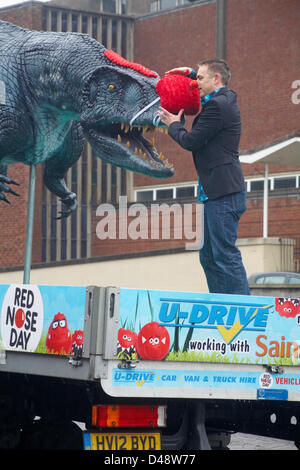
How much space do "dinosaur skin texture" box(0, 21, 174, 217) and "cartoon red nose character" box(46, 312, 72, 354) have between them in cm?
219

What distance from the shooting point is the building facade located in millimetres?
27719

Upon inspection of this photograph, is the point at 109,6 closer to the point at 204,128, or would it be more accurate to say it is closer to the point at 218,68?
the point at 218,68

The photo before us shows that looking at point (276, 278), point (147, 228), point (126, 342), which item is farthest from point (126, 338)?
point (147, 228)

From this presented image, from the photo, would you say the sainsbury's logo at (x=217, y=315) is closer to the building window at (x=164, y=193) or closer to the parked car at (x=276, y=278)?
the parked car at (x=276, y=278)

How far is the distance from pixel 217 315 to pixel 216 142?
1.36 m

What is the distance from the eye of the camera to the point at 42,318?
4.18 meters

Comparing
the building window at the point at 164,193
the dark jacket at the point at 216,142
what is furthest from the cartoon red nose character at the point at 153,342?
the building window at the point at 164,193

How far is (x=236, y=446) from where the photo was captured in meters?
6.76

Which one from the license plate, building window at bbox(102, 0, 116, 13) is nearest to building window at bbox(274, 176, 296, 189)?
building window at bbox(102, 0, 116, 13)

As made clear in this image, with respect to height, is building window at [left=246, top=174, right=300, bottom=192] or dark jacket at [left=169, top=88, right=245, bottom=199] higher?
building window at [left=246, top=174, right=300, bottom=192]

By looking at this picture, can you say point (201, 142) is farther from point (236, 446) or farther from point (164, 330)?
point (236, 446)

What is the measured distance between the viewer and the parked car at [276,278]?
17.5m

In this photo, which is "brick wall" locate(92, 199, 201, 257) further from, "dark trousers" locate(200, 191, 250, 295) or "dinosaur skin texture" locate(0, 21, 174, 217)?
"dark trousers" locate(200, 191, 250, 295)
